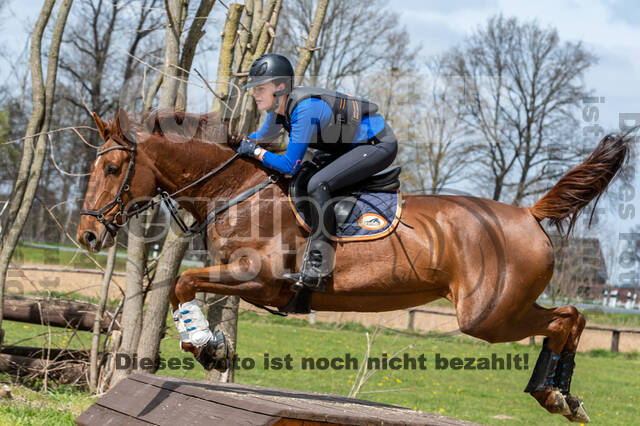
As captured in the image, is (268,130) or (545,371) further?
(268,130)

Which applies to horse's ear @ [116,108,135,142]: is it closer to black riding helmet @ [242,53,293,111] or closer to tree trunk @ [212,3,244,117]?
black riding helmet @ [242,53,293,111]

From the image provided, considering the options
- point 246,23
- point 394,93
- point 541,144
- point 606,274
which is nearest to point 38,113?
point 246,23

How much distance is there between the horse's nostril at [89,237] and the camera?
410 cm

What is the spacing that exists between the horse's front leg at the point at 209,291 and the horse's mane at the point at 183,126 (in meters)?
0.94

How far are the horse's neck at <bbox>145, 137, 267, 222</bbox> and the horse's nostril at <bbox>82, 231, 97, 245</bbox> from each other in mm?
566

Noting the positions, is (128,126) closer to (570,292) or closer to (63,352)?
(63,352)

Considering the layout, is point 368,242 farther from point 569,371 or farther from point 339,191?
point 569,371

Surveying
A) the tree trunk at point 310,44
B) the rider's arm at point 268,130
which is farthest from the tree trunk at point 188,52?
the rider's arm at point 268,130

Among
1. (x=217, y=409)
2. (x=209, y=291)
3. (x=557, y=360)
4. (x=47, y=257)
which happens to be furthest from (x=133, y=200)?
(x=47, y=257)

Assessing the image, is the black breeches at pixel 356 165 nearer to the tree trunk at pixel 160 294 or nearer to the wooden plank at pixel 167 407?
the wooden plank at pixel 167 407

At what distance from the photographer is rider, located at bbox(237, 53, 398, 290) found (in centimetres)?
409

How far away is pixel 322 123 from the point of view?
4.19m

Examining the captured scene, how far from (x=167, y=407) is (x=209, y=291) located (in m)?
0.84

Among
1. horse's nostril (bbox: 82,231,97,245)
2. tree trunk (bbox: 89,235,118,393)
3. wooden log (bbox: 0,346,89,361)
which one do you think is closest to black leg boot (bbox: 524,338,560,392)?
horse's nostril (bbox: 82,231,97,245)
